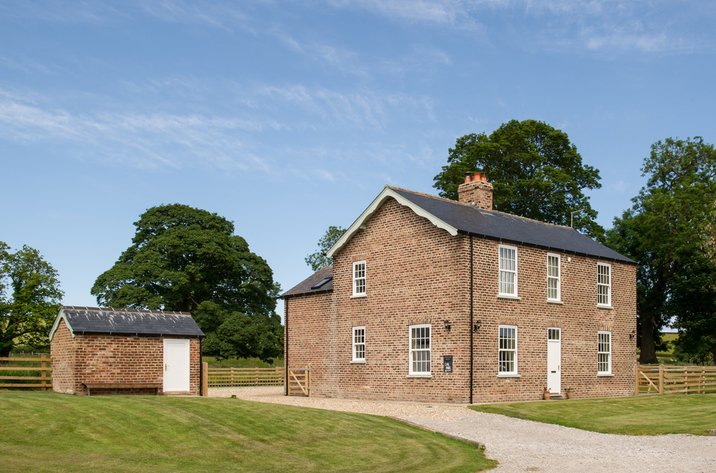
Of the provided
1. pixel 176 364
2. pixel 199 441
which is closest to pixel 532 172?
pixel 176 364

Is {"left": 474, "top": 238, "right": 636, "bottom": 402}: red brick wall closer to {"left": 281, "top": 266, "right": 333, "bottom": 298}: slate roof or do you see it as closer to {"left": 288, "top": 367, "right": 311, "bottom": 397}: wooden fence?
{"left": 281, "top": 266, "right": 333, "bottom": 298}: slate roof

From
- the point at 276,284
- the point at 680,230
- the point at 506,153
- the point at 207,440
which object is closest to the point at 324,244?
the point at 276,284

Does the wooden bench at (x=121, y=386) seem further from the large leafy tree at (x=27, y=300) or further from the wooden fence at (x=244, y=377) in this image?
the large leafy tree at (x=27, y=300)

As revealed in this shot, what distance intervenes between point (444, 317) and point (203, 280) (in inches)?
1261

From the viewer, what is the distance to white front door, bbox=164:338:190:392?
2730 cm

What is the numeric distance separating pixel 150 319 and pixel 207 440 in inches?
577

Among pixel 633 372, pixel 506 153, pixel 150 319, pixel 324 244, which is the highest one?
pixel 506 153

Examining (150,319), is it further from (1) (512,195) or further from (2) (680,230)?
(2) (680,230)

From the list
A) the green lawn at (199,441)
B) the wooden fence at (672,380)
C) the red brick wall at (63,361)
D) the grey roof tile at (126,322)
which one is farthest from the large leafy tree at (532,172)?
the green lawn at (199,441)

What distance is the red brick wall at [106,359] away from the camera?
25.2m

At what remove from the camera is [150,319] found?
27.7 meters

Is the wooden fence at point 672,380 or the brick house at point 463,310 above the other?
the brick house at point 463,310

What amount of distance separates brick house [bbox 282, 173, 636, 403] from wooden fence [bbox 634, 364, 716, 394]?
1.29 m

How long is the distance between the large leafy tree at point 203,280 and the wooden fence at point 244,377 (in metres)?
5.72
